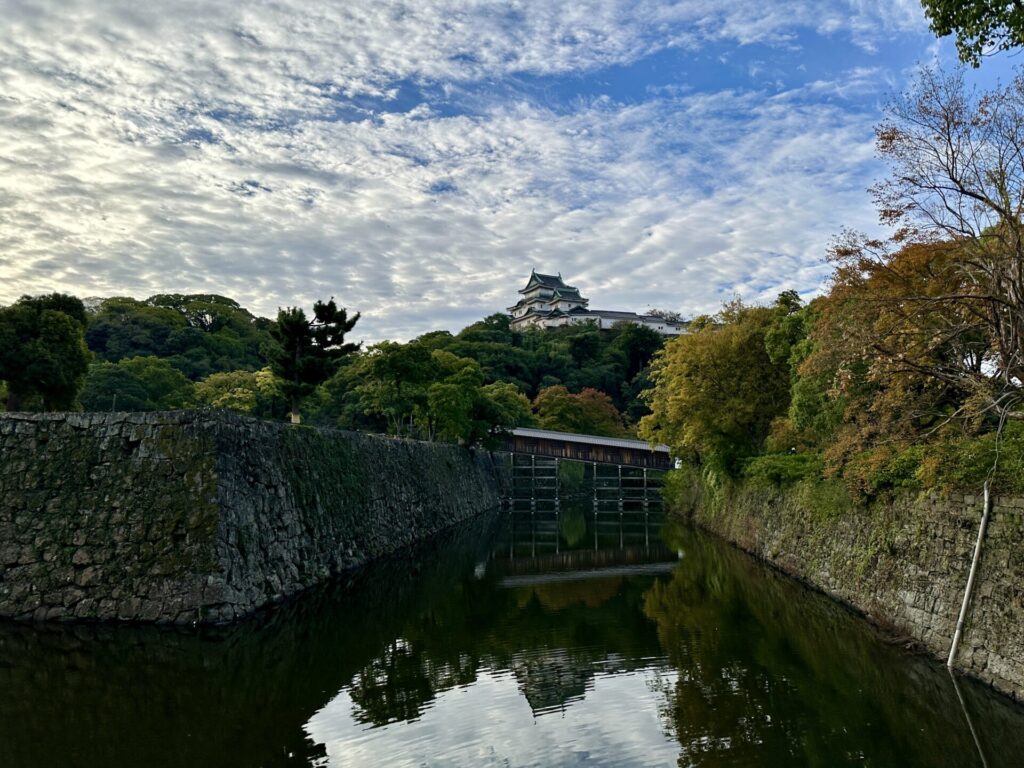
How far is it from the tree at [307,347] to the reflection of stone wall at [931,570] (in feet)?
48.4

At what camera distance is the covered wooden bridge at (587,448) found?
44469 mm

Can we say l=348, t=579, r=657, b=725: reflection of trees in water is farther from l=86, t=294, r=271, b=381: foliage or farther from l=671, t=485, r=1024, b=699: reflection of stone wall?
l=86, t=294, r=271, b=381: foliage

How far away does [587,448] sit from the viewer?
4509 cm

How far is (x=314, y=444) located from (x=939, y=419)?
1396cm

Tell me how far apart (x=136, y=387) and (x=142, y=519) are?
3020 cm

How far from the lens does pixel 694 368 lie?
24156 millimetres

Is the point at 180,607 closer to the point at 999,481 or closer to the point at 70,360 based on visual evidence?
the point at 999,481

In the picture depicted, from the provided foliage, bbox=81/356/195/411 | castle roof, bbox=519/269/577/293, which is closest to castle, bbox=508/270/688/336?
castle roof, bbox=519/269/577/293

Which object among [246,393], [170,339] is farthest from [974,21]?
[170,339]

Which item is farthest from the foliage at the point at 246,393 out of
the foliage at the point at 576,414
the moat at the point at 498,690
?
the moat at the point at 498,690

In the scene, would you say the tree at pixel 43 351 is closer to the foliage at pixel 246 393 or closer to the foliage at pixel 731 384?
the foliage at pixel 246 393

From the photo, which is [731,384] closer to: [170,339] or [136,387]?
[136,387]

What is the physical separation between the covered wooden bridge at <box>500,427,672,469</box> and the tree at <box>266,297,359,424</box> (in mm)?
22817

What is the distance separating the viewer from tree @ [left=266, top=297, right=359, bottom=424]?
71.6 ft
